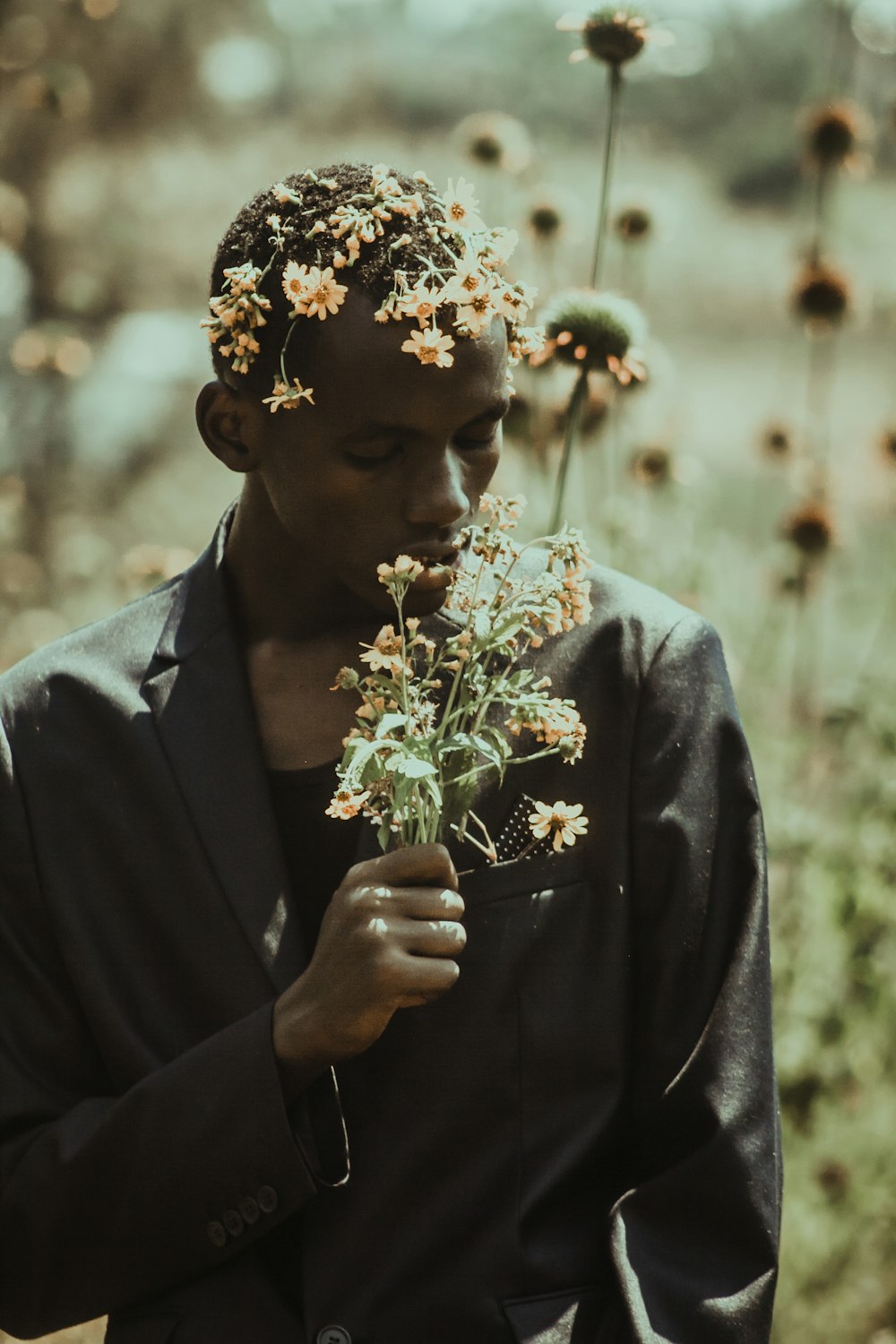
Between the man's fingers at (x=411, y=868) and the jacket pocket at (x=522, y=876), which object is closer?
the man's fingers at (x=411, y=868)

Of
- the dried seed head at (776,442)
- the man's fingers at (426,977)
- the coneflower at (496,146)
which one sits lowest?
the man's fingers at (426,977)

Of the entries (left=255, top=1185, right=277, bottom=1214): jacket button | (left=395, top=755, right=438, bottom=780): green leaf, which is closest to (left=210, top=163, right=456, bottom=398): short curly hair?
(left=395, top=755, right=438, bottom=780): green leaf

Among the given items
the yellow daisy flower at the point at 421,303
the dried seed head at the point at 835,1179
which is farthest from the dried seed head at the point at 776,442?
the yellow daisy flower at the point at 421,303

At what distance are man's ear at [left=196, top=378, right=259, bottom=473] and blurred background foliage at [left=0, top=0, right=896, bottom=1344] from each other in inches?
21.1

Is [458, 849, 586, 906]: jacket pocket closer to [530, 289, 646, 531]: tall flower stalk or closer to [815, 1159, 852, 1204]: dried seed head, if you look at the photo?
[530, 289, 646, 531]: tall flower stalk

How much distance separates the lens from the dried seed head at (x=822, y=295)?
12.1 feet

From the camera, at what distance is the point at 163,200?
8266mm

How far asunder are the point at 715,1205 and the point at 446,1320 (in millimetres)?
340

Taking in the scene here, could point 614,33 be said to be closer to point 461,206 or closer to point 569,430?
point 569,430

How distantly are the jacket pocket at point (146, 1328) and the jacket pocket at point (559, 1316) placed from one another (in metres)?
0.41

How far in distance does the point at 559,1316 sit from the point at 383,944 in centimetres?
53

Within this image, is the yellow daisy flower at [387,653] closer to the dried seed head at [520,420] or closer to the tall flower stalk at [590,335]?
the tall flower stalk at [590,335]

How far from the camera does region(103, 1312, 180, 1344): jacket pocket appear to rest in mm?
1880

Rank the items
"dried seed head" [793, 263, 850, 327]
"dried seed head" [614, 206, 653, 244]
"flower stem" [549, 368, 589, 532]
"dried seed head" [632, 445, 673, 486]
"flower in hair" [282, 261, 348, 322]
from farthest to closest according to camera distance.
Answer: "dried seed head" [793, 263, 850, 327] → "dried seed head" [632, 445, 673, 486] → "dried seed head" [614, 206, 653, 244] → "flower stem" [549, 368, 589, 532] → "flower in hair" [282, 261, 348, 322]
